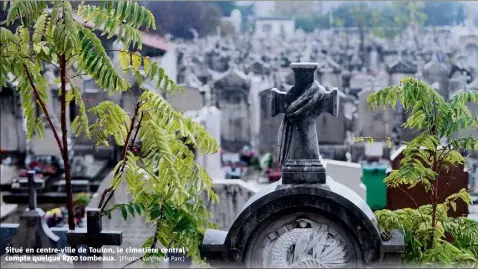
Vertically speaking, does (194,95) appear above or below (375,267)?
above

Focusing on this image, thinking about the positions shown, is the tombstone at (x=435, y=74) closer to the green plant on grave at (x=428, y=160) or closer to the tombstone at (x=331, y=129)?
the tombstone at (x=331, y=129)

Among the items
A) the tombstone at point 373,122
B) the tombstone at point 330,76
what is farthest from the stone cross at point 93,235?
the tombstone at point 330,76

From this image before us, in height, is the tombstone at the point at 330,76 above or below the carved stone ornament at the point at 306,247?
above

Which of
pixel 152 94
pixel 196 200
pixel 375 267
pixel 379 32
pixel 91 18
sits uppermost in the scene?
pixel 379 32

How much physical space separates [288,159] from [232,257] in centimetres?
81

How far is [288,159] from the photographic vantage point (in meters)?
4.94

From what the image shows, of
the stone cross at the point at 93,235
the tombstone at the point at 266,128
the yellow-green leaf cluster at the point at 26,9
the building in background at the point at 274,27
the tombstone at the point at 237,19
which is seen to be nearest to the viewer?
the yellow-green leaf cluster at the point at 26,9

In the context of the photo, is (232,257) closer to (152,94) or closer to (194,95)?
(152,94)

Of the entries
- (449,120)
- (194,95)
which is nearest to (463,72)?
(194,95)

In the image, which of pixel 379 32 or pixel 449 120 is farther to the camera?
pixel 379 32

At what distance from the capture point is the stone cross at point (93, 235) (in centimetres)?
533

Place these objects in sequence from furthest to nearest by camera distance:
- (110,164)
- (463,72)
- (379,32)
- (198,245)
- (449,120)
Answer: (379,32) < (463,72) < (110,164) < (198,245) < (449,120)

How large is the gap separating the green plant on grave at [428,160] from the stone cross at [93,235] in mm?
2032

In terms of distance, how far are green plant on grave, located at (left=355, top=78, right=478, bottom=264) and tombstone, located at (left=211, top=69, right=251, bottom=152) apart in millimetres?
9161
